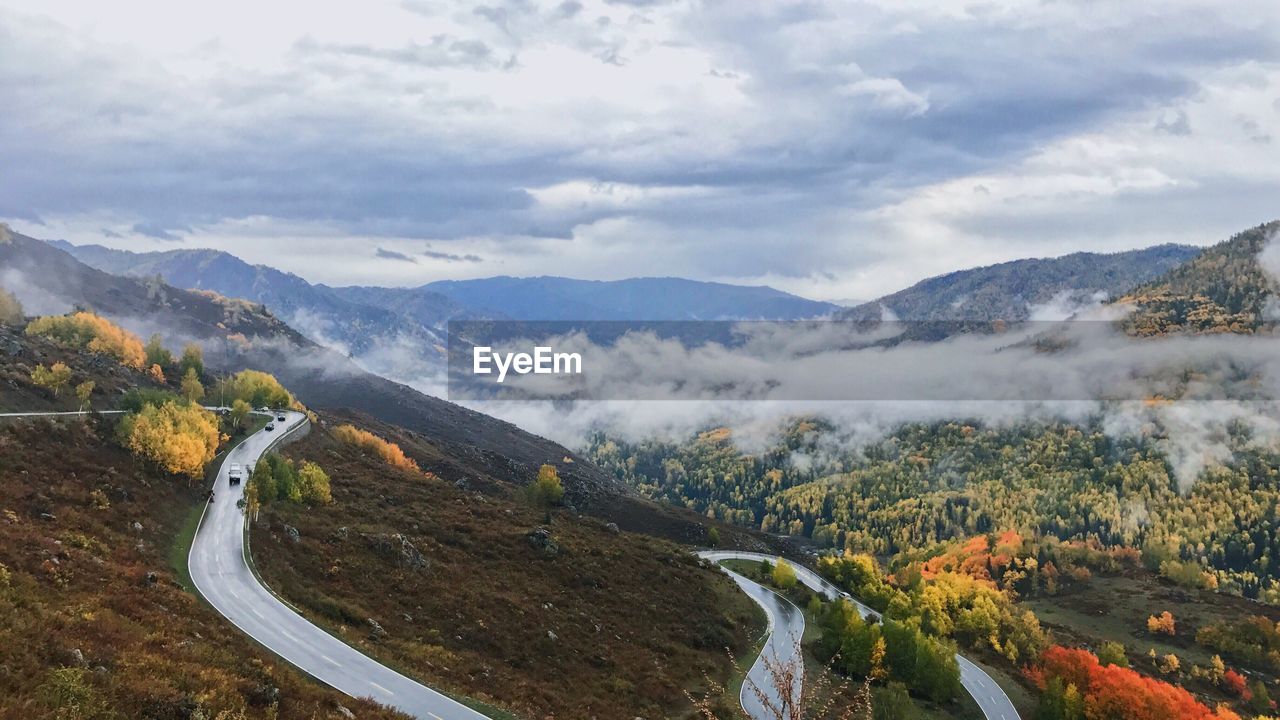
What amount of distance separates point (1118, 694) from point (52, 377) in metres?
164

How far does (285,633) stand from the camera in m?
56.4

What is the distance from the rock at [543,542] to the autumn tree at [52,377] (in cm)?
7668

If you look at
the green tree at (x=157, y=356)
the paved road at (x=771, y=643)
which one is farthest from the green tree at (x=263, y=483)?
the green tree at (x=157, y=356)

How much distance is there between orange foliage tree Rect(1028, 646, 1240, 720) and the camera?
95750mm

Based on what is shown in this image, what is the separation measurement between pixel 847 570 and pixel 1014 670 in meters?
52.0

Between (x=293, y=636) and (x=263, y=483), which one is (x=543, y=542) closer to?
(x=263, y=483)

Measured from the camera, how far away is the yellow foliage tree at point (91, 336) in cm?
16938

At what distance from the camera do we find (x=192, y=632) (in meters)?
45.6

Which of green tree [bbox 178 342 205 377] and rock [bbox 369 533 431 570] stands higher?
green tree [bbox 178 342 205 377]

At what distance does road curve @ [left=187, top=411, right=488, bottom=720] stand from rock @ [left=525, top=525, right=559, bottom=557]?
1591 inches

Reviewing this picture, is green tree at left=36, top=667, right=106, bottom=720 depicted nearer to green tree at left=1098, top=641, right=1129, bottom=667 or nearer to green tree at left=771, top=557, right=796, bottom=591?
green tree at left=771, top=557, right=796, bottom=591

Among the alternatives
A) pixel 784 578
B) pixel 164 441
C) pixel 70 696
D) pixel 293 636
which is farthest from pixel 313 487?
pixel 784 578

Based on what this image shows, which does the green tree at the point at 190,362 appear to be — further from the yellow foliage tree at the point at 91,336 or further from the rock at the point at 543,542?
the rock at the point at 543,542

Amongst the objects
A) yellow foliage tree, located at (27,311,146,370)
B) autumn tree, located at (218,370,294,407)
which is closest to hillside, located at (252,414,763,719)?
autumn tree, located at (218,370,294,407)
